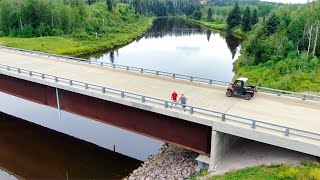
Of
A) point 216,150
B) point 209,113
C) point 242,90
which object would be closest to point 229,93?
point 242,90

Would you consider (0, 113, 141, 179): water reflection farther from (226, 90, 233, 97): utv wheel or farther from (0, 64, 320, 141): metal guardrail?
(226, 90, 233, 97): utv wheel

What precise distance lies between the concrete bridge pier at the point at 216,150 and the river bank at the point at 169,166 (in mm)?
1364

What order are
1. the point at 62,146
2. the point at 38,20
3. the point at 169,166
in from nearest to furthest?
the point at 169,166, the point at 62,146, the point at 38,20

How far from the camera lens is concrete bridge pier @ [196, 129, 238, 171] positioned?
21.3 m

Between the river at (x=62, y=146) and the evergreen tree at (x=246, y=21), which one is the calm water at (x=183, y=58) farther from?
the river at (x=62, y=146)

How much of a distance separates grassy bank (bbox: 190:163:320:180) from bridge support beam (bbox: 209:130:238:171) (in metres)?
1.25

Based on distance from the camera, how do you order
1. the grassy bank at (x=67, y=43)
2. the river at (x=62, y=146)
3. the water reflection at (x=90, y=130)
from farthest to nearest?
the grassy bank at (x=67, y=43) → the water reflection at (x=90, y=130) → the river at (x=62, y=146)

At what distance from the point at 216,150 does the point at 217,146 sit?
28cm

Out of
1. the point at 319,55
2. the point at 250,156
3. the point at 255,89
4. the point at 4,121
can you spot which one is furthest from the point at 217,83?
the point at 319,55

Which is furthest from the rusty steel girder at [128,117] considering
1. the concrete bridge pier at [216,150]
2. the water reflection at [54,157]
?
the water reflection at [54,157]

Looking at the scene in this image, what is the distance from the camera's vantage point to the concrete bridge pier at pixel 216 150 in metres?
21.3

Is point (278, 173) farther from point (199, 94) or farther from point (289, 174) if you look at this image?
point (199, 94)

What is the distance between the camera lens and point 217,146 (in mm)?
21672

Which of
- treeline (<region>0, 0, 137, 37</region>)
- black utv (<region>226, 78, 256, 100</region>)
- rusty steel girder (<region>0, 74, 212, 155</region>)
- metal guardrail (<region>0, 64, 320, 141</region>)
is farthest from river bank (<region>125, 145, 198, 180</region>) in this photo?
treeline (<region>0, 0, 137, 37</region>)
